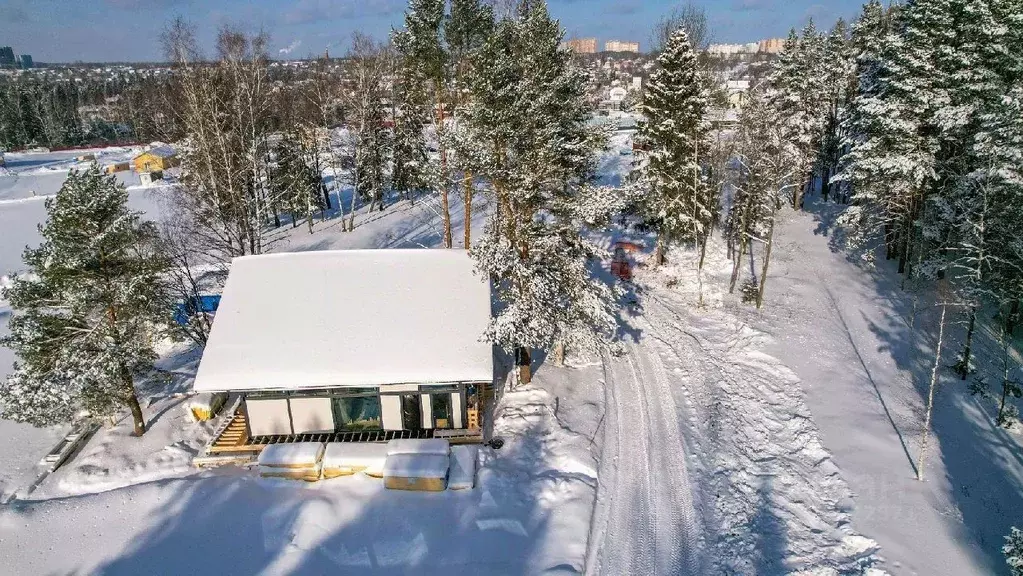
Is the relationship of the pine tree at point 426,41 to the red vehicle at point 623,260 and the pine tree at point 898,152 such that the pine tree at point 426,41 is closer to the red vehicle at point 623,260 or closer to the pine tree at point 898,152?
the red vehicle at point 623,260

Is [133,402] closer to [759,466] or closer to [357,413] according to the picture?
[357,413]

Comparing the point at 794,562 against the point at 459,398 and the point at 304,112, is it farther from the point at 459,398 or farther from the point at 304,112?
the point at 304,112

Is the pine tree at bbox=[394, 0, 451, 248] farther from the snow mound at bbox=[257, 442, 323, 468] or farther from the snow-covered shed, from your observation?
the snow mound at bbox=[257, 442, 323, 468]

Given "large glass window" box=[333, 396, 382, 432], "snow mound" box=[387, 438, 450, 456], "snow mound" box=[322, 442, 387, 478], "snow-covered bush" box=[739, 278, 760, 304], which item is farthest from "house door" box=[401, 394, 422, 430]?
"snow-covered bush" box=[739, 278, 760, 304]

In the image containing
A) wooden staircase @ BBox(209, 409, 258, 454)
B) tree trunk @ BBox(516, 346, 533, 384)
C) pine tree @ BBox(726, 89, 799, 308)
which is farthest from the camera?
pine tree @ BBox(726, 89, 799, 308)

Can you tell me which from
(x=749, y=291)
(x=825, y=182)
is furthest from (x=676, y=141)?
(x=825, y=182)
